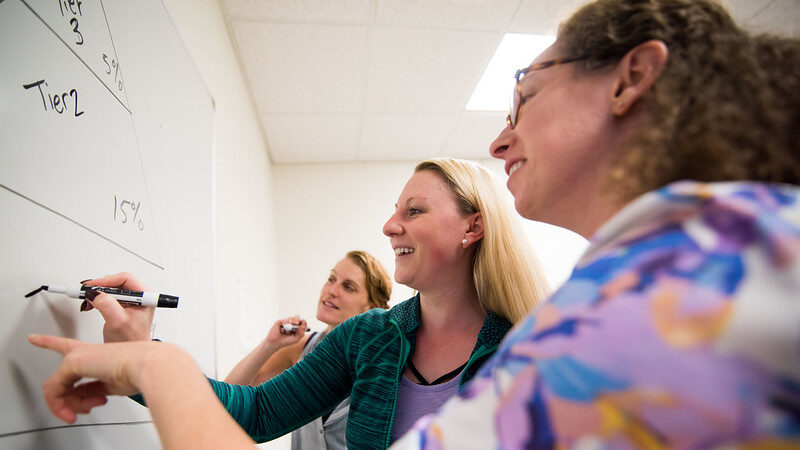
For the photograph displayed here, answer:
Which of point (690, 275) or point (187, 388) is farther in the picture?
point (187, 388)

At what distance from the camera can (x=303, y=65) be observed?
2.31 m

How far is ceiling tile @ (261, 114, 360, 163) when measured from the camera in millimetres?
2867

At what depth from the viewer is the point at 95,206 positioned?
64cm

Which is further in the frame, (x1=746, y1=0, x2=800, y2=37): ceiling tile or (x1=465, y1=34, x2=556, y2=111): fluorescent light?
(x1=465, y1=34, x2=556, y2=111): fluorescent light

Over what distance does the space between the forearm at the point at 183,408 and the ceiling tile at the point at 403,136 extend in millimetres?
2645

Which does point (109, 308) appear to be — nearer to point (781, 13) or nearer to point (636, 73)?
point (636, 73)

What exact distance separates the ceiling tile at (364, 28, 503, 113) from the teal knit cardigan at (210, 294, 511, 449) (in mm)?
1671

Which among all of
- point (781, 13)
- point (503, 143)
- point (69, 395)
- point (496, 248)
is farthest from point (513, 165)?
point (781, 13)

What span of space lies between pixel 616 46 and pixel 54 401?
80 centimetres

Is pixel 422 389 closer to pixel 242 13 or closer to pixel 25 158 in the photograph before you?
pixel 25 158

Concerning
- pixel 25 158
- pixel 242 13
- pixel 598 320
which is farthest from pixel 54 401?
pixel 242 13

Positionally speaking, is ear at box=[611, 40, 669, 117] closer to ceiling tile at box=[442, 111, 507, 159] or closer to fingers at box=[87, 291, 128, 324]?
fingers at box=[87, 291, 128, 324]

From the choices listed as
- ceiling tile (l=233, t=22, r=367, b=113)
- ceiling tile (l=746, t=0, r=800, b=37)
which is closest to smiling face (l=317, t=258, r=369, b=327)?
ceiling tile (l=233, t=22, r=367, b=113)

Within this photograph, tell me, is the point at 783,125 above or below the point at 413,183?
below
